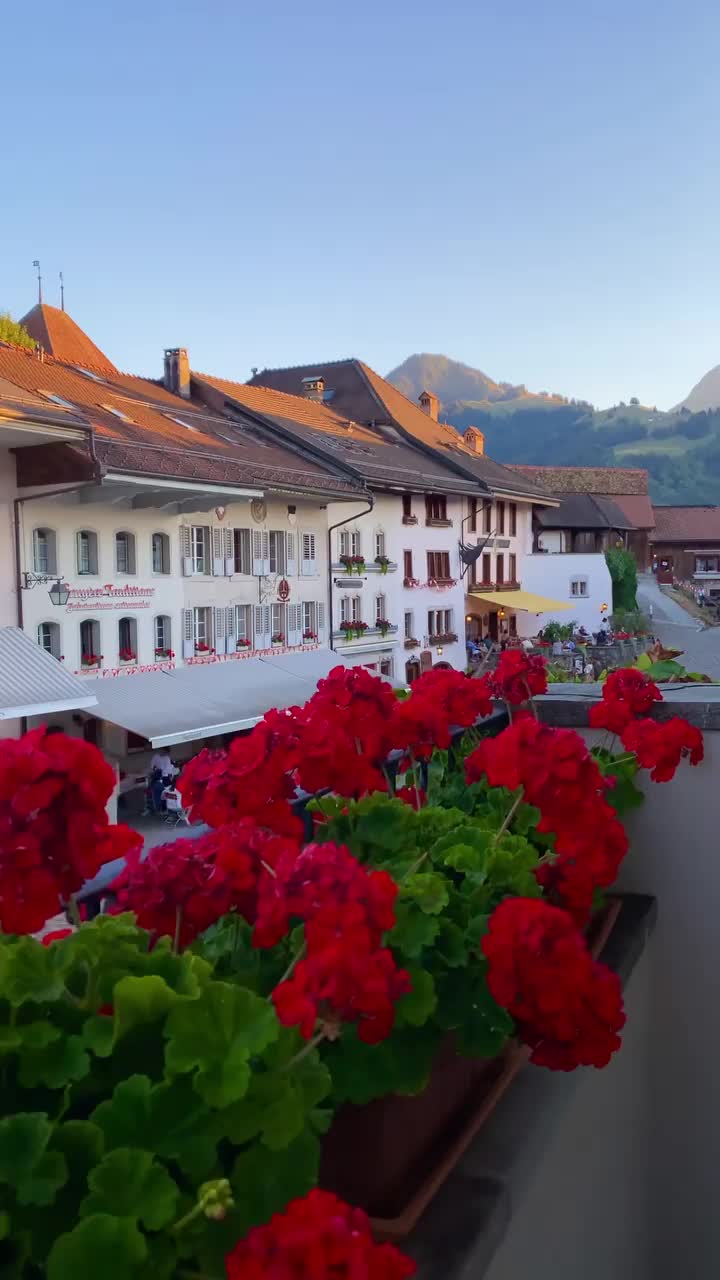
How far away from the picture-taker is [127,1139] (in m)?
1.03

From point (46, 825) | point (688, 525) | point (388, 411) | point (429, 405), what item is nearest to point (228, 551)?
point (388, 411)

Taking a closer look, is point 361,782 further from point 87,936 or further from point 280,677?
point 280,677

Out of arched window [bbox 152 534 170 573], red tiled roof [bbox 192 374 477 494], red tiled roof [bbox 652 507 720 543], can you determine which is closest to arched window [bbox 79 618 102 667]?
arched window [bbox 152 534 170 573]

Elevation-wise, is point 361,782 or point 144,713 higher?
point 361,782

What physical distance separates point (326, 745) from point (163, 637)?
59.7ft

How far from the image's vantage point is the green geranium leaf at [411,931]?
150 centimetres

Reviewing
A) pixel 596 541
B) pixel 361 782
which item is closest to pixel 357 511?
pixel 596 541

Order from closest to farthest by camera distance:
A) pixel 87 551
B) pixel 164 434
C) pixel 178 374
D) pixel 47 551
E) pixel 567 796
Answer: pixel 567 796
pixel 47 551
pixel 87 551
pixel 164 434
pixel 178 374

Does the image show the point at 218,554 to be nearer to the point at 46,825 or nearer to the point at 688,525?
the point at 46,825

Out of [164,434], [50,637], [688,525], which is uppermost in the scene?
[164,434]

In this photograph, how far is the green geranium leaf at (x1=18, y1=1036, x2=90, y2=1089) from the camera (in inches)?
42.9

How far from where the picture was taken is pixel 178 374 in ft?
88.8

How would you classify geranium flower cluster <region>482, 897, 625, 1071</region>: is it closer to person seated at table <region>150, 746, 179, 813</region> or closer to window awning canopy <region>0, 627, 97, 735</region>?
window awning canopy <region>0, 627, 97, 735</region>

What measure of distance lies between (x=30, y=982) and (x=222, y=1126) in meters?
0.27
